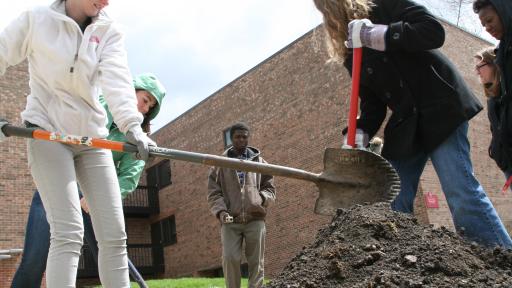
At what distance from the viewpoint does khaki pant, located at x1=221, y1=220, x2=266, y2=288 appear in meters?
5.80

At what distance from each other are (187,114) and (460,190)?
70.6 feet

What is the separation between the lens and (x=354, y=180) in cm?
350

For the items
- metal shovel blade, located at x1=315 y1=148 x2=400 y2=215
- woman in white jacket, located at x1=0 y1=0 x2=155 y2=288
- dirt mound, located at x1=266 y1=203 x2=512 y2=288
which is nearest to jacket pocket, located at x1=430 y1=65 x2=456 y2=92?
metal shovel blade, located at x1=315 y1=148 x2=400 y2=215

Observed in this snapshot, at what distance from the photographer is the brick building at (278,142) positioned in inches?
625

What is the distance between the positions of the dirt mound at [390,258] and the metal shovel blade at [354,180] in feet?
0.74

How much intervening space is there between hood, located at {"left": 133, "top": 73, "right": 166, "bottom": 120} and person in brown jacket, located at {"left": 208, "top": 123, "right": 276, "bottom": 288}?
196cm

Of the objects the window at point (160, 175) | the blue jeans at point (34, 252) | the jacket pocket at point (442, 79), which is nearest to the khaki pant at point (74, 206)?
the blue jeans at point (34, 252)

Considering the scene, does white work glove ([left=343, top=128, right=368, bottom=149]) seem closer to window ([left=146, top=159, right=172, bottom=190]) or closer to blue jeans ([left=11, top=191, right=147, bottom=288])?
blue jeans ([left=11, top=191, right=147, bottom=288])

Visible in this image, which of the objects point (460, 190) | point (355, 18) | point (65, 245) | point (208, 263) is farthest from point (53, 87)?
point (208, 263)

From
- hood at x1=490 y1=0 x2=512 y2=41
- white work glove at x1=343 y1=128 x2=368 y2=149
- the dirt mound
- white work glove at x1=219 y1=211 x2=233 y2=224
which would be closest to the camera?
the dirt mound

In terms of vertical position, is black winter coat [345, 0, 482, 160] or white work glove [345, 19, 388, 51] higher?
white work glove [345, 19, 388, 51]

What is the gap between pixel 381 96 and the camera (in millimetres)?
3641

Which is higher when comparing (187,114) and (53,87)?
(187,114)

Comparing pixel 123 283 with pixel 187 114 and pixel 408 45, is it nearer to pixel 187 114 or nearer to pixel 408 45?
pixel 408 45
